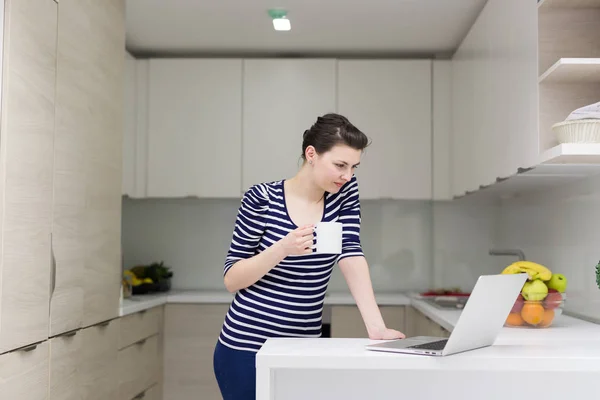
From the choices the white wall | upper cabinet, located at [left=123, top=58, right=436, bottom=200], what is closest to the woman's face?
the white wall

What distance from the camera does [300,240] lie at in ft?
6.48

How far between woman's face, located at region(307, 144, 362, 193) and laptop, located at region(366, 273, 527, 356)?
0.57m

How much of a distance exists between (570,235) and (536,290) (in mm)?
807

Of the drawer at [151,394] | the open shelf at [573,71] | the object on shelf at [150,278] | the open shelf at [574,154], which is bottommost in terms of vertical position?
the drawer at [151,394]

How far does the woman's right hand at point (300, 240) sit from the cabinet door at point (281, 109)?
2.48 meters

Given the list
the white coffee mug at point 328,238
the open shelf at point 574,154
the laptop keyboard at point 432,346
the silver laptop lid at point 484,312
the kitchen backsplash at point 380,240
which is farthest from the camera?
the kitchen backsplash at point 380,240

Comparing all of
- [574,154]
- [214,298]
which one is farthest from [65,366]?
[574,154]

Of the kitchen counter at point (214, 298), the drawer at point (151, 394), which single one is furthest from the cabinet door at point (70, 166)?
→ the kitchen counter at point (214, 298)

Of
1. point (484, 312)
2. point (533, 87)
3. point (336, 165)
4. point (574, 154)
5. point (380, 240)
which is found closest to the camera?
point (484, 312)

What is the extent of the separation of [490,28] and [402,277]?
1875 mm

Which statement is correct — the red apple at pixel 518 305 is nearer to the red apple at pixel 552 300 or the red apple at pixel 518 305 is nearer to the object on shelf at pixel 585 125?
the red apple at pixel 552 300

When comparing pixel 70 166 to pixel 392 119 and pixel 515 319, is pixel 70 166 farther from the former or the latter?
pixel 392 119

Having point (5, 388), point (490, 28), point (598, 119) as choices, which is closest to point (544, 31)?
point (598, 119)

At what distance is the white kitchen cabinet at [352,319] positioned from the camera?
4.24 meters
